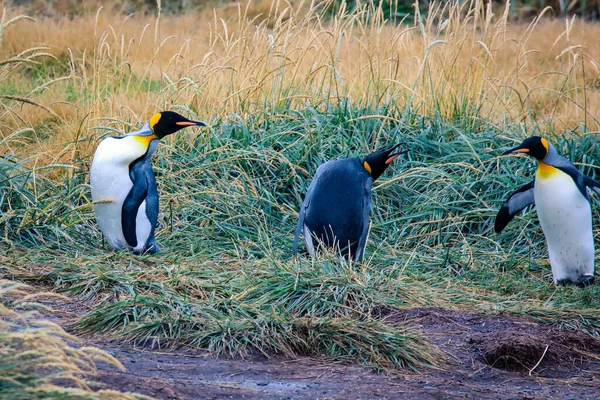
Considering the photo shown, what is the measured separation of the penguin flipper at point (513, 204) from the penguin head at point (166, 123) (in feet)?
5.81

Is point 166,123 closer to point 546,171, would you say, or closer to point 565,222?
point 546,171

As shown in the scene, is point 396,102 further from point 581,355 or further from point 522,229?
point 581,355

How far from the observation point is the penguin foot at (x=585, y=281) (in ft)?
15.4

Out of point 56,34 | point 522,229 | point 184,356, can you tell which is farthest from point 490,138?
point 56,34

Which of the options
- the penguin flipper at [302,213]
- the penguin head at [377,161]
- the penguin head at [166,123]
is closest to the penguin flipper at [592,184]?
the penguin head at [377,161]

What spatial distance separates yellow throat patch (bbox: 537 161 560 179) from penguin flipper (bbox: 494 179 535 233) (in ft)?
0.47

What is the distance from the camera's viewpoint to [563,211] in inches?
183

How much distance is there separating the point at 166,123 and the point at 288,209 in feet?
3.61

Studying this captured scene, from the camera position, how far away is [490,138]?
5.79 m

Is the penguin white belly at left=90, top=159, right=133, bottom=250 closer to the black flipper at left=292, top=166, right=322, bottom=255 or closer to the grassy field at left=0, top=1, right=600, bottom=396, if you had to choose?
the grassy field at left=0, top=1, right=600, bottom=396

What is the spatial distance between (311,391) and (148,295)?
1.07 metres

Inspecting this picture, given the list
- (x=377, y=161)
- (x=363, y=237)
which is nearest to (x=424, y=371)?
(x=363, y=237)

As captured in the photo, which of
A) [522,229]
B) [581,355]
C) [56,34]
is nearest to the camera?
[581,355]

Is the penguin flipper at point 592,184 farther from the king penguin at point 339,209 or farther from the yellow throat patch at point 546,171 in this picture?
the king penguin at point 339,209
